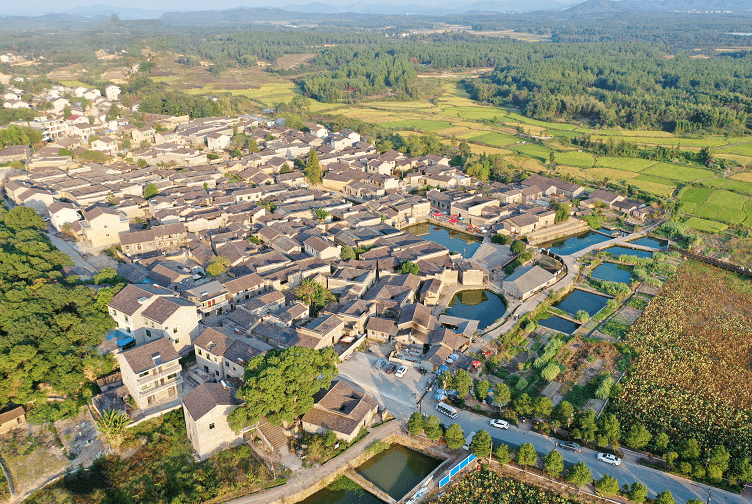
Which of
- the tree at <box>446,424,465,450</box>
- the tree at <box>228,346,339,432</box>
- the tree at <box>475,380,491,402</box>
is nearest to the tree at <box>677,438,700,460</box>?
the tree at <box>475,380,491,402</box>

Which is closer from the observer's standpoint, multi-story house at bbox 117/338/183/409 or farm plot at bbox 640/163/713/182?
multi-story house at bbox 117/338/183/409

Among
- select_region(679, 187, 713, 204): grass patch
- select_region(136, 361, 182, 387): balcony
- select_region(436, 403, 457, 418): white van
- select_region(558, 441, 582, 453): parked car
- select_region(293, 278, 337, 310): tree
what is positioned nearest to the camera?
select_region(558, 441, 582, 453): parked car

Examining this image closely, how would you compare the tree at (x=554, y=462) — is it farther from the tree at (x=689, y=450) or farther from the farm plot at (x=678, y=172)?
the farm plot at (x=678, y=172)

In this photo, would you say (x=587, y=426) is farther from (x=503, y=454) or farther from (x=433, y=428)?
(x=433, y=428)

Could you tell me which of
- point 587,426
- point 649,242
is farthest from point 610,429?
point 649,242

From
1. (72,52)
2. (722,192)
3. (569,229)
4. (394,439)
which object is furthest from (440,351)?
(72,52)

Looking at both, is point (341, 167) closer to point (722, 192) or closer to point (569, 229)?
point (569, 229)

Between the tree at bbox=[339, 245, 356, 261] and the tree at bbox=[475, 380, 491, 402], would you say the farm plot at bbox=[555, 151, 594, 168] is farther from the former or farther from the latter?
the tree at bbox=[475, 380, 491, 402]
